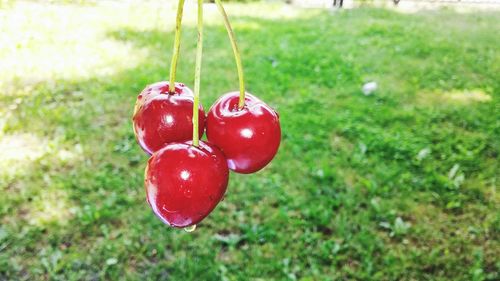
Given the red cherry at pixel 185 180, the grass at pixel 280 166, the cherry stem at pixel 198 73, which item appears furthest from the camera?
the grass at pixel 280 166

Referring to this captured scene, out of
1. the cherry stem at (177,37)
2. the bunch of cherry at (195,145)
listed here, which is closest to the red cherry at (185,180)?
the bunch of cherry at (195,145)

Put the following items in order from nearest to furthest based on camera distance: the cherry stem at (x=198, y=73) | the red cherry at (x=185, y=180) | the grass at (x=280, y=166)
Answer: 1. the cherry stem at (x=198, y=73)
2. the red cherry at (x=185, y=180)
3. the grass at (x=280, y=166)

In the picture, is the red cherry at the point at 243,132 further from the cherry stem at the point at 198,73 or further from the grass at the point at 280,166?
the grass at the point at 280,166

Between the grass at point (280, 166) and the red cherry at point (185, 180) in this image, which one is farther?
the grass at point (280, 166)

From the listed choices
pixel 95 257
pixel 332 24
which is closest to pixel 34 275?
pixel 95 257

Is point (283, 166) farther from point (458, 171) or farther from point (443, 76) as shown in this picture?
point (443, 76)

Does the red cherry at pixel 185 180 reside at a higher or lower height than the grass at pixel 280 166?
higher

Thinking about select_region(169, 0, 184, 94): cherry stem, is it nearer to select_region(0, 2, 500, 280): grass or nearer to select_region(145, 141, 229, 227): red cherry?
select_region(145, 141, 229, 227): red cherry

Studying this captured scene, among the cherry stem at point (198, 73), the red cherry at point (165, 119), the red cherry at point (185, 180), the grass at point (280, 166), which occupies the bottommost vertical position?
the grass at point (280, 166)
